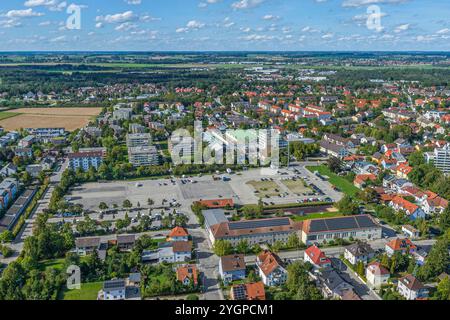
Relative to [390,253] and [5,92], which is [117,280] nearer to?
[390,253]

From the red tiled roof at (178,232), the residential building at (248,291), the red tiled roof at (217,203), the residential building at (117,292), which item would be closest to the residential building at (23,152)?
the red tiled roof at (217,203)

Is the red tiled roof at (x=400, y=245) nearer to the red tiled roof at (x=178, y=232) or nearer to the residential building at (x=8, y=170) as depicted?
the red tiled roof at (x=178, y=232)

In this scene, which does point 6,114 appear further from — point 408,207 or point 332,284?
point 332,284

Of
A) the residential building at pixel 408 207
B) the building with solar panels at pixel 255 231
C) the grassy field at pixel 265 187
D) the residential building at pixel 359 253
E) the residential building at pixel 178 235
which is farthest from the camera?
the grassy field at pixel 265 187

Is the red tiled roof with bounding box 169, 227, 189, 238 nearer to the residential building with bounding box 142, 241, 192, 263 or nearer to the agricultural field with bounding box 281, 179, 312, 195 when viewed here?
the residential building with bounding box 142, 241, 192, 263

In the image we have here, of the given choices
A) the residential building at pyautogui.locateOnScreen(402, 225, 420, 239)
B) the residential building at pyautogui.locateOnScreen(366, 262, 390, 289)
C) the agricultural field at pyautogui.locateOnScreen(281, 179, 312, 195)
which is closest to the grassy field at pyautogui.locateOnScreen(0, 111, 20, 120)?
the agricultural field at pyautogui.locateOnScreen(281, 179, 312, 195)

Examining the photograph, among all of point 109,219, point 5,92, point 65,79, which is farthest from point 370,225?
point 65,79
